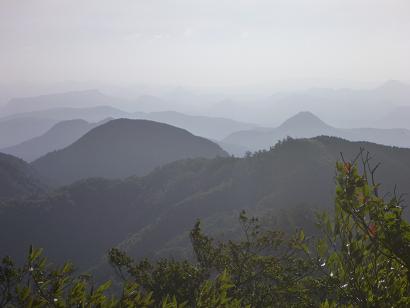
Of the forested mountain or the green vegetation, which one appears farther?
the forested mountain

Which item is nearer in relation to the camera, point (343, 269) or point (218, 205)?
point (343, 269)

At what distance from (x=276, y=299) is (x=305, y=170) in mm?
151254

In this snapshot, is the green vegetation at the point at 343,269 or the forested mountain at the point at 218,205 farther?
the forested mountain at the point at 218,205

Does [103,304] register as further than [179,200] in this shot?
No

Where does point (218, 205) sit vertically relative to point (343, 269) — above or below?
→ below

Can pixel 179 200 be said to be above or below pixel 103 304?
below

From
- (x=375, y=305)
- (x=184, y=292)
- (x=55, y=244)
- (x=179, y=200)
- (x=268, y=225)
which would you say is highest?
(x=375, y=305)

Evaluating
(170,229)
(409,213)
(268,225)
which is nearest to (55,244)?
(170,229)

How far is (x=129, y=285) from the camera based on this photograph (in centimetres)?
949

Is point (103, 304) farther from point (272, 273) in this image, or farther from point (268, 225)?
point (268, 225)

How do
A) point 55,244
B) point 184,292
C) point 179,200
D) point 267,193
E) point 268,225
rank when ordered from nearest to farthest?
point 184,292 → point 268,225 → point 267,193 → point 55,244 → point 179,200

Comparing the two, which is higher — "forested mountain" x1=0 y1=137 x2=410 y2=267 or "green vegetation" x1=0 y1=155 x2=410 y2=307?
"green vegetation" x1=0 y1=155 x2=410 y2=307

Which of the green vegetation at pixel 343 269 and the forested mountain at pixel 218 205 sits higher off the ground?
the green vegetation at pixel 343 269

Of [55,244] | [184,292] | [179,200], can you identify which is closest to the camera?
[184,292]
